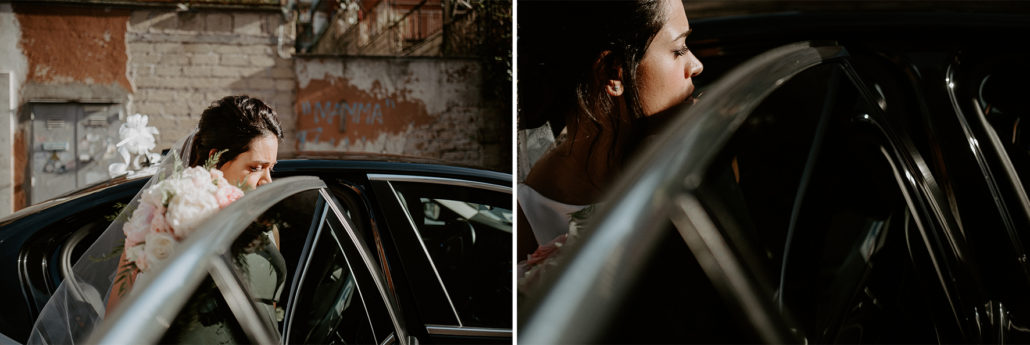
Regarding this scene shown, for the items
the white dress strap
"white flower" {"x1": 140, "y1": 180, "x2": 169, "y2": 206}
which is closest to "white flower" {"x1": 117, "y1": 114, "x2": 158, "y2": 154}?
"white flower" {"x1": 140, "y1": 180, "x2": 169, "y2": 206}

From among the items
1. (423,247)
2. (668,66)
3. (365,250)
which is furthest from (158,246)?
(668,66)

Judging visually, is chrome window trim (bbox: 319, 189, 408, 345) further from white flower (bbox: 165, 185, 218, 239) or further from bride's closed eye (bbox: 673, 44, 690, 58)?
bride's closed eye (bbox: 673, 44, 690, 58)

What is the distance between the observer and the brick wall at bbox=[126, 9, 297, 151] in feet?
5.01

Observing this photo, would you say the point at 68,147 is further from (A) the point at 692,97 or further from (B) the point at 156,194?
(A) the point at 692,97

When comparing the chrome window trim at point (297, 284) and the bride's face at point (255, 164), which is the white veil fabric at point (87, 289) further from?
the chrome window trim at point (297, 284)

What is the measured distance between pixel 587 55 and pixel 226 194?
2.10ft

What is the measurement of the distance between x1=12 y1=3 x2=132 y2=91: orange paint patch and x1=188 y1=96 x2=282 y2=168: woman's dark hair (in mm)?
470

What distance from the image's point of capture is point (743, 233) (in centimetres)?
68

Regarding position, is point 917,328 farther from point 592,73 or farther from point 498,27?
point 498,27

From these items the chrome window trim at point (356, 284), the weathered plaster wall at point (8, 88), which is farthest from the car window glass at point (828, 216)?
the weathered plaster wall at point (8, 88)

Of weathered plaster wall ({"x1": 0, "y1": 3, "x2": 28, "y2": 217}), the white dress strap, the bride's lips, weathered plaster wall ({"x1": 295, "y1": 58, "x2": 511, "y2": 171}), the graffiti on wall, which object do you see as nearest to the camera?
the bride's lips

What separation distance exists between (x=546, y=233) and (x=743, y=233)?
0.28 meters

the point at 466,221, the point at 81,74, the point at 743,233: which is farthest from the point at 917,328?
the point at 81,74

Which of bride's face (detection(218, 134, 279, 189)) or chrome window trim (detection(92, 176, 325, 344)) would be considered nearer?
chrome window trim (detection(92, 176, 325, 344))
